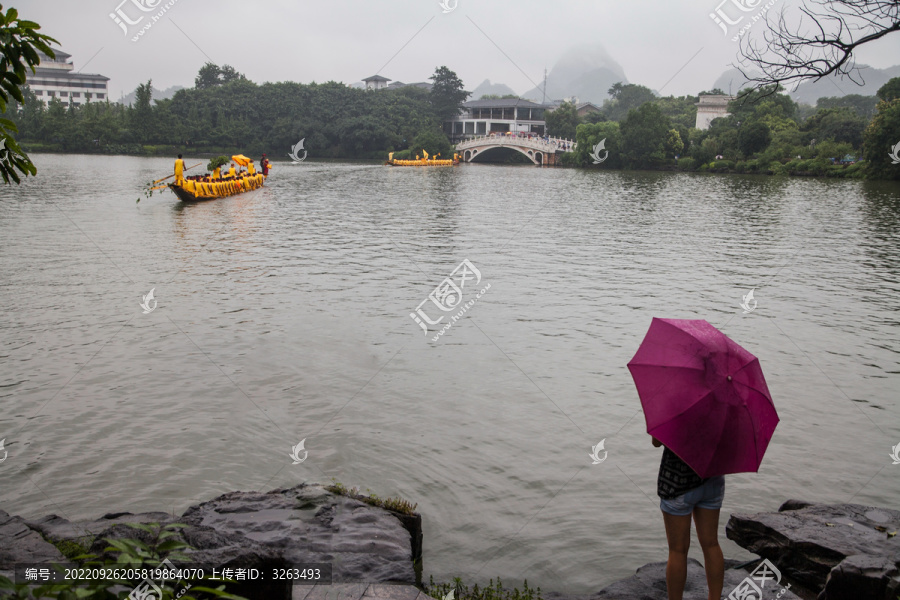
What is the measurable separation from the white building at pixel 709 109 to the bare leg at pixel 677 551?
7700 cm

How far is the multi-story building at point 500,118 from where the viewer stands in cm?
8344

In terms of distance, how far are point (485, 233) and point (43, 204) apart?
14581 mm

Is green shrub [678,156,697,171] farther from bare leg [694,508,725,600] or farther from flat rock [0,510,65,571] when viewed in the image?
flat rock [0,510,65,571]

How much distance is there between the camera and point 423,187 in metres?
35.4

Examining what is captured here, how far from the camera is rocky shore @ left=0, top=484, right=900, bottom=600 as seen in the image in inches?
137

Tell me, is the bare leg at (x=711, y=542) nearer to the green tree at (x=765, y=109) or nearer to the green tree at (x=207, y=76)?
the green tree at (x=765, y=109)

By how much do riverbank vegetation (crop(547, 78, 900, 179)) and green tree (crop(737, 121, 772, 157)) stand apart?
0.02 m

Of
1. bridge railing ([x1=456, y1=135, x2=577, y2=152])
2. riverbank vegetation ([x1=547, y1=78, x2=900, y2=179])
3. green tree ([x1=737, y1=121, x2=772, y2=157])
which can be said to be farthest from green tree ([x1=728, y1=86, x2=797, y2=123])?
bridge railing ([x1=456, y1=135, x2=577, y2=152])

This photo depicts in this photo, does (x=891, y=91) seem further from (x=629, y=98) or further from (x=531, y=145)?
(x=629, y=98)

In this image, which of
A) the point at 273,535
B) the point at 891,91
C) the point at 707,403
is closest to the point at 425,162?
the point at 891,91

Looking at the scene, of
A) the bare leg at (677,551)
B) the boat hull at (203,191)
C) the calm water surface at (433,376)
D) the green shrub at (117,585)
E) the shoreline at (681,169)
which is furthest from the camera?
the shoreline at (681,169)

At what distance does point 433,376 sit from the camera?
776 cm

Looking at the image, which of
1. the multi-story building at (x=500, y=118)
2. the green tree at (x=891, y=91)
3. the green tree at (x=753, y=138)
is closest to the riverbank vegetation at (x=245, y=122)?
the multi-story building at (x=500, y=118)

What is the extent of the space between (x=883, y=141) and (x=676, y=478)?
4368 cm
